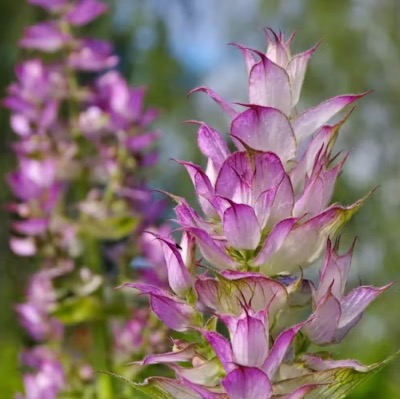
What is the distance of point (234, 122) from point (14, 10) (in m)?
4.99

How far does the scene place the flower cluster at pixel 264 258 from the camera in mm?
968

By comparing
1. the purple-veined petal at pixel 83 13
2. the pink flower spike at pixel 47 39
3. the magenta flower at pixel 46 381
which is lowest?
the magenta flower at pixel 46 381

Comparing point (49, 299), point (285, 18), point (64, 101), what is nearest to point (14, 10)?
point (64, 101)

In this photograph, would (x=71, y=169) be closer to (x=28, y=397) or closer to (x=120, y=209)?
(x=120, y=209)

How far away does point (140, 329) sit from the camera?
2.37 meters

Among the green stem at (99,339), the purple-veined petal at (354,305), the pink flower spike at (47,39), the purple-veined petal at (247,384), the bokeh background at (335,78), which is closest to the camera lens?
the purple-veined petal at (247,384)

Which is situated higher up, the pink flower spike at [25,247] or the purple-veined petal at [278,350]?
the pink flower spike at [25,247]

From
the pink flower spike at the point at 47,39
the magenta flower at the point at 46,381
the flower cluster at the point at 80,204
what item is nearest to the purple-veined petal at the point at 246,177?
the flower cluster at the point at 80,204

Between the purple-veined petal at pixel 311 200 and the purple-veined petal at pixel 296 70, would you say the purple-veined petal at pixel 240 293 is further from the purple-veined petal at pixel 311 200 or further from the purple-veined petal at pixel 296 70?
the purple-veined petal at pixel 296 70

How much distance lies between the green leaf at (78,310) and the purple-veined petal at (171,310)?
49.7 inches

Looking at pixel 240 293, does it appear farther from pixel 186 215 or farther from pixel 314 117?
pixel 314 117

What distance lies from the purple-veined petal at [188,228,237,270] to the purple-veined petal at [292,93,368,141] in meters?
0.16

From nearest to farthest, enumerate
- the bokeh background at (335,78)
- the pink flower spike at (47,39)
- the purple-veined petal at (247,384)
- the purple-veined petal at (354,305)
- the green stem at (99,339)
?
the purple-veined petal at (247,384) → the purple-veined petal at (354,305) → the green stem at (99,339) → the pink flower spike at (47,39) → the bokeh background at (335,78)

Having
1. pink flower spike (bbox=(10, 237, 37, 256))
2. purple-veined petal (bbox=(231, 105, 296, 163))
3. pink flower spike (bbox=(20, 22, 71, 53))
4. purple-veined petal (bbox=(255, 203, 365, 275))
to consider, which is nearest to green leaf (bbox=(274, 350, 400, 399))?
purple-veined petal (bbox=(255, 203, 365, 275))
